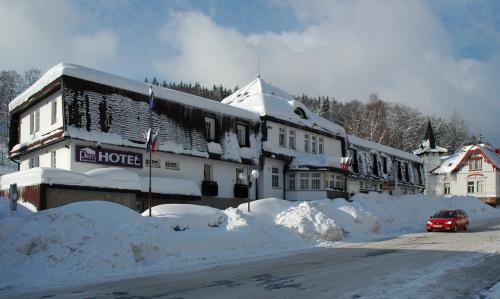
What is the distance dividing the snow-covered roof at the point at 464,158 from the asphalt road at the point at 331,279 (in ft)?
187

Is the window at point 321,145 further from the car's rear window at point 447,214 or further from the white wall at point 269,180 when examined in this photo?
the car's rear window at point 447,214

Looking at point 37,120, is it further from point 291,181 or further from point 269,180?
point 291,181

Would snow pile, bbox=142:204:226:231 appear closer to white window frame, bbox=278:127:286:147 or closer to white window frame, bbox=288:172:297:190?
white window frame, bbox=278:127:286:147

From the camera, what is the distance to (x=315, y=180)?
37625 millimetres

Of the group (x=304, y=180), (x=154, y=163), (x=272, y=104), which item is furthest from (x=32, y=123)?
(x=304, y=180)

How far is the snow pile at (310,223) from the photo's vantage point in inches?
867

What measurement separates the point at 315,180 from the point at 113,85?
17531 mm

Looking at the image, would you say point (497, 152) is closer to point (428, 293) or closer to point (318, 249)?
point (318, 249)

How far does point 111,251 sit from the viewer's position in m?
13.8

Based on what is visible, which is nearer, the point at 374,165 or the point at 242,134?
the point at 242,134

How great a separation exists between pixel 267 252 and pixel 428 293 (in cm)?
864

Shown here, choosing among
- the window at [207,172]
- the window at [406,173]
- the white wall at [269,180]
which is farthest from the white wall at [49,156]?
the window at [406,173]

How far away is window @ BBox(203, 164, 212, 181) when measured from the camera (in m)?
32.0

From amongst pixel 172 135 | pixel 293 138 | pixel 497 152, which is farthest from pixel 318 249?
pixel 497 152
